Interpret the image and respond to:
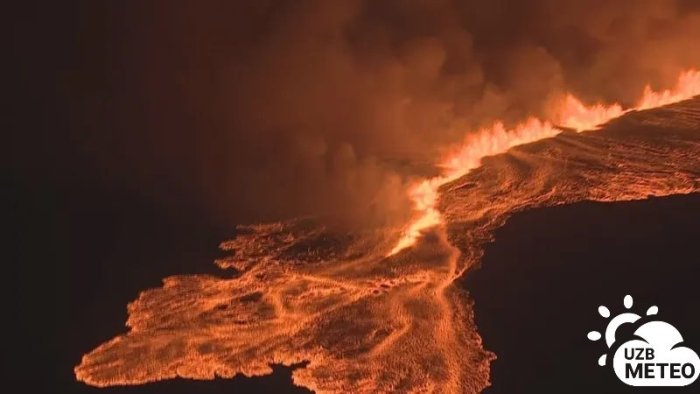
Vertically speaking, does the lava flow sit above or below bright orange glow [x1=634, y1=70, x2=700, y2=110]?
below

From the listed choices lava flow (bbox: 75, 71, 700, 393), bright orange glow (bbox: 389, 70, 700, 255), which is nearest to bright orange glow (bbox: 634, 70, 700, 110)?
bright orange glow (bbox: 389, 70, 700, 255)

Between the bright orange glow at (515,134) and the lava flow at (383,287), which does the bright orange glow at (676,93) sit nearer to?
the bright orange glow at (515,134)

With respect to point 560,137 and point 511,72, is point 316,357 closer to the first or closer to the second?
point 560,137

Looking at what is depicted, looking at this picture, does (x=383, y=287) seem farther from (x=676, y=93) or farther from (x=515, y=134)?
(x=676, y=93)

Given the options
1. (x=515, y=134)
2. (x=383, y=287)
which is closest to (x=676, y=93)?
(x=515, y=134)

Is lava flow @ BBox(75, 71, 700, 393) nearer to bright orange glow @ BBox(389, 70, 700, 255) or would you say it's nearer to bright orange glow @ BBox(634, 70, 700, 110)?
bright orange glow @ BBox(389, 70, 700, 255)

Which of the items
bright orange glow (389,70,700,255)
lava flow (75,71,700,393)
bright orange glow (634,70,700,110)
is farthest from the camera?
bright orange glow (634,70,700,110)

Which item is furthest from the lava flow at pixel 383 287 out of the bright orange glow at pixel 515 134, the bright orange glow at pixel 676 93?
the bright orange glow at pixel 676 93
